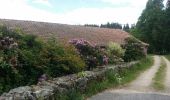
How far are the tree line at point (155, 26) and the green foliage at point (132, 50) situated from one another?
47.3 m

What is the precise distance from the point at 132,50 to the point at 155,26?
51.4 meters

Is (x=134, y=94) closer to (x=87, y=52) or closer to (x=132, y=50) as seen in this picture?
(x=87, y=52)

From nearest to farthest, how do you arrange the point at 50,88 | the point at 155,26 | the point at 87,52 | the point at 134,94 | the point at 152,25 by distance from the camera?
the point at 50,88 → the point at 134,94 → the point at 87,52 → the point at 155,26 → the point at 152,25

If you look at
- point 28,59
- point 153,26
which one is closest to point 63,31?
point 28,59

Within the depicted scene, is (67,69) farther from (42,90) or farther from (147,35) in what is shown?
(147,35)

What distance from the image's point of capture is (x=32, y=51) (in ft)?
42.0

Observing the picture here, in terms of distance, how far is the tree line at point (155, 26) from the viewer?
3265 inches

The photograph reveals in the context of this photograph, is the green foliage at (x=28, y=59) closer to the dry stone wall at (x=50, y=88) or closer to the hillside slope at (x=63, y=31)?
the dry stone wall at (x=50, y=88)

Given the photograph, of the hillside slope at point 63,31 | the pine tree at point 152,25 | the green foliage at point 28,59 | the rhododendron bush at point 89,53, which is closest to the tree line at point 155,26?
the pine tree at point 152,25

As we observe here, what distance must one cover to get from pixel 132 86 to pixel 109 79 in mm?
1034

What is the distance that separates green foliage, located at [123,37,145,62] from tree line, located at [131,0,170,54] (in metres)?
47.3

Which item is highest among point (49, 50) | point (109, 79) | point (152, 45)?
point (49, 50)

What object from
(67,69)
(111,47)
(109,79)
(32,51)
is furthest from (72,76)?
(111,47)

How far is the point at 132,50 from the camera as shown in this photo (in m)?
33.8
